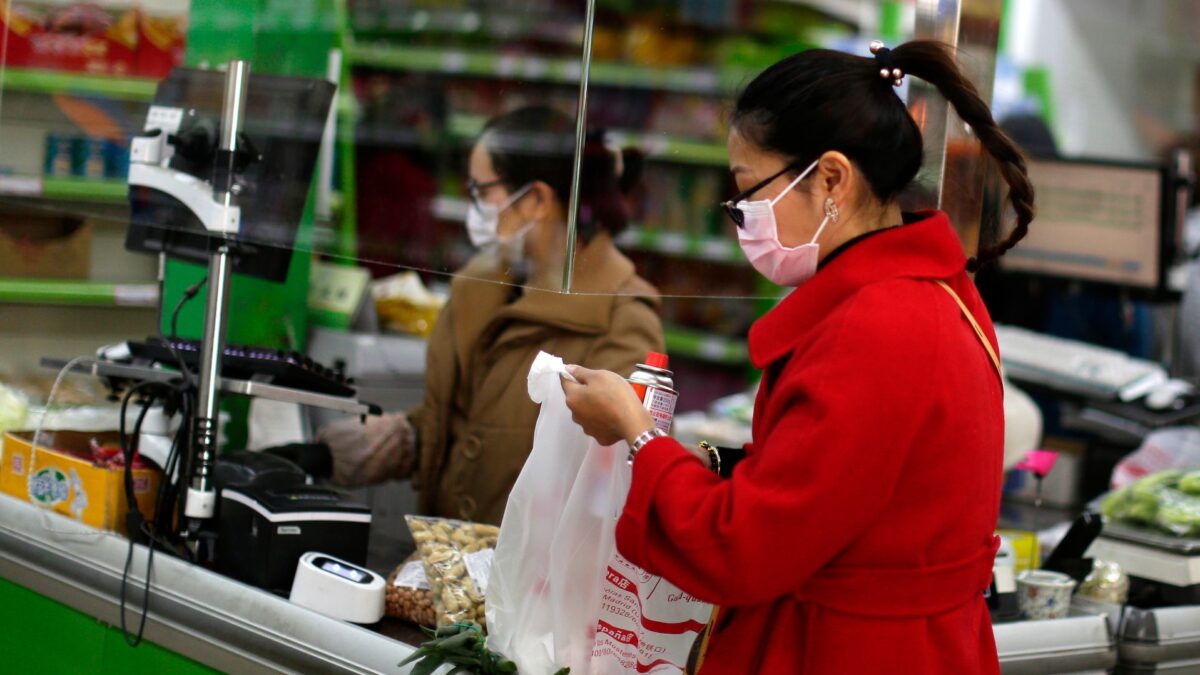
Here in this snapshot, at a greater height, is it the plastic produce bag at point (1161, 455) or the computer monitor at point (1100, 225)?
the computer monitor at point (1100, 225)

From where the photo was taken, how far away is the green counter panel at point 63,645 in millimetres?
2406

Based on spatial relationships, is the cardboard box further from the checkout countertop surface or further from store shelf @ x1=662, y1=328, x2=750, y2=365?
store shelf @ x1=662, y1=328, x2=750, y2=365

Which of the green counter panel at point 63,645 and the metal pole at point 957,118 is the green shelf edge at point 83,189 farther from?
the metal pole at point 957,118

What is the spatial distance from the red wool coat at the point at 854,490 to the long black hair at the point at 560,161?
774 millimetres

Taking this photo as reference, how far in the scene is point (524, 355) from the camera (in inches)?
118

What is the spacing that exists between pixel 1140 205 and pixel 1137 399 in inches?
27.7

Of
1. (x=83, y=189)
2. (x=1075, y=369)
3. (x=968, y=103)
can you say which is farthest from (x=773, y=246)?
(x=1075, y=369)

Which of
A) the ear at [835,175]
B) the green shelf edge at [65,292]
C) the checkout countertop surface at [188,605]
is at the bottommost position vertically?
the checkout countertop surface at [188,605]

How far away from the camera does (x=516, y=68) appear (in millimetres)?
3129

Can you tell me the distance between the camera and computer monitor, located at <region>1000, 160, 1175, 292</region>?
13.5ft

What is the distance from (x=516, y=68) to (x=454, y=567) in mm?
1401

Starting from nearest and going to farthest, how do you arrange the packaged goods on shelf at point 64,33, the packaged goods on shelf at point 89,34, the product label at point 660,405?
the product label at point 660,405 < the packaged goods on shelf at point 89,34 < the packaged goods on shelf at point 64,33

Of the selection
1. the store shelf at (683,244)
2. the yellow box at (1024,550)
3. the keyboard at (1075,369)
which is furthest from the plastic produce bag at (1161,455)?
the store shelf at (683,244)

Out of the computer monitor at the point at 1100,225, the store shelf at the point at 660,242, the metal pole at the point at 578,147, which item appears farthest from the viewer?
the computer monitor at the point at 1100,225
